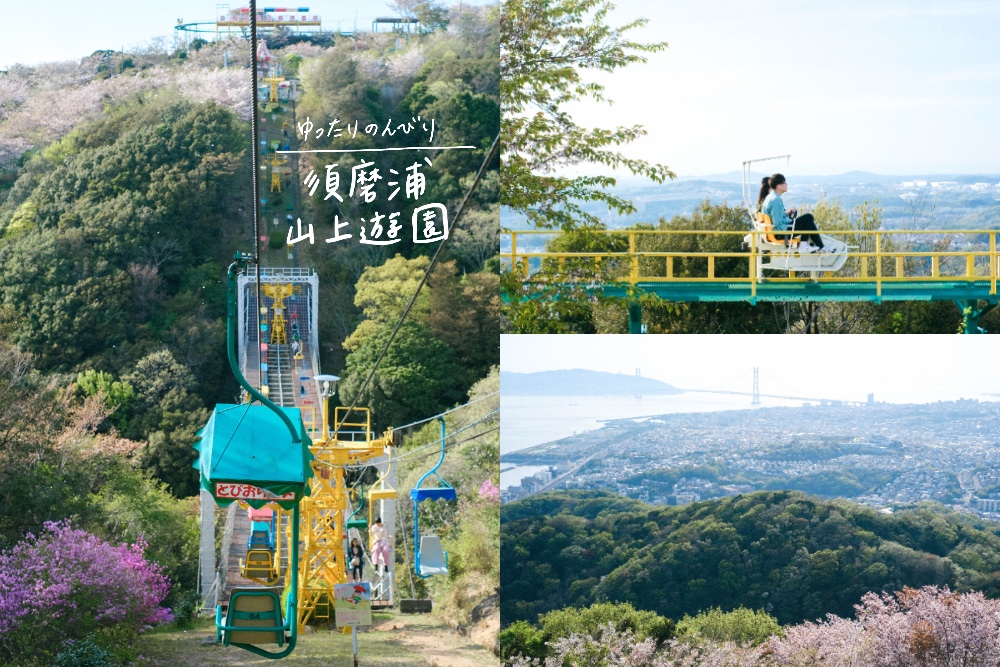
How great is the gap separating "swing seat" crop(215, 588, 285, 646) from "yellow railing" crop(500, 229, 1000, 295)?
11.6 ft

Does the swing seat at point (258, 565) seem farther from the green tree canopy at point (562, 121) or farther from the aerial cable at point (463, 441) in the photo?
the green tree canopy at point (562, 121)

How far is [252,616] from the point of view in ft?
27.3

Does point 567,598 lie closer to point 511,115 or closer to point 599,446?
point 599,446

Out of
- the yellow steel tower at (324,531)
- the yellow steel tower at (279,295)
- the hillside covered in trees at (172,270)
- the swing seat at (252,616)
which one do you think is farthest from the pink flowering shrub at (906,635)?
the yellow steel tower at (279,295)

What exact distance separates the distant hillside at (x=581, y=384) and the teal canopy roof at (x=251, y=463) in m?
2.87

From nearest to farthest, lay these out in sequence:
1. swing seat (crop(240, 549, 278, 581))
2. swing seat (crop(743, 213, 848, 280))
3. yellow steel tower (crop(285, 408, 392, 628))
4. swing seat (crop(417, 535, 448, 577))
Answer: swing seat (crop(743, 213, 848, 280)) → swing seat (crop(240, 549, 278, 581)) → yellow steel tower (crop(285, 408, 392, 628)) → swing seat (crop(417, 535, 448, 577))

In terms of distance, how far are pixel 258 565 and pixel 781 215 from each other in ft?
16.4

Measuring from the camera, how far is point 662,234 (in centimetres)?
1046

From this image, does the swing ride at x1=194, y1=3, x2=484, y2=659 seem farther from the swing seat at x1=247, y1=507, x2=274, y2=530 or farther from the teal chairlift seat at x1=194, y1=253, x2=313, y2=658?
the teal chairlift seat at x1=194, y1=253, x2=313, y2=658

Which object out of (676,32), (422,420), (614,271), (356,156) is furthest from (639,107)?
(422,420)

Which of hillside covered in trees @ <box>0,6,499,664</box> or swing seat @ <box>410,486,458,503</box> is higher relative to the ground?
hillside covered in trees @ <box>0,6,499,664</box>

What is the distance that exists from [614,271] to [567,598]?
285cm

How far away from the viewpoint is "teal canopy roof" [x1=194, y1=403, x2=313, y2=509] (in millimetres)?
8219

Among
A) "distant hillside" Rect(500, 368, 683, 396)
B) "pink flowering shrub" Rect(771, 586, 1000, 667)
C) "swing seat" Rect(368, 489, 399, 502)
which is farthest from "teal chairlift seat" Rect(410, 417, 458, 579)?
"pink flowering shrub" Rect(771, 586, 1000, 667)
